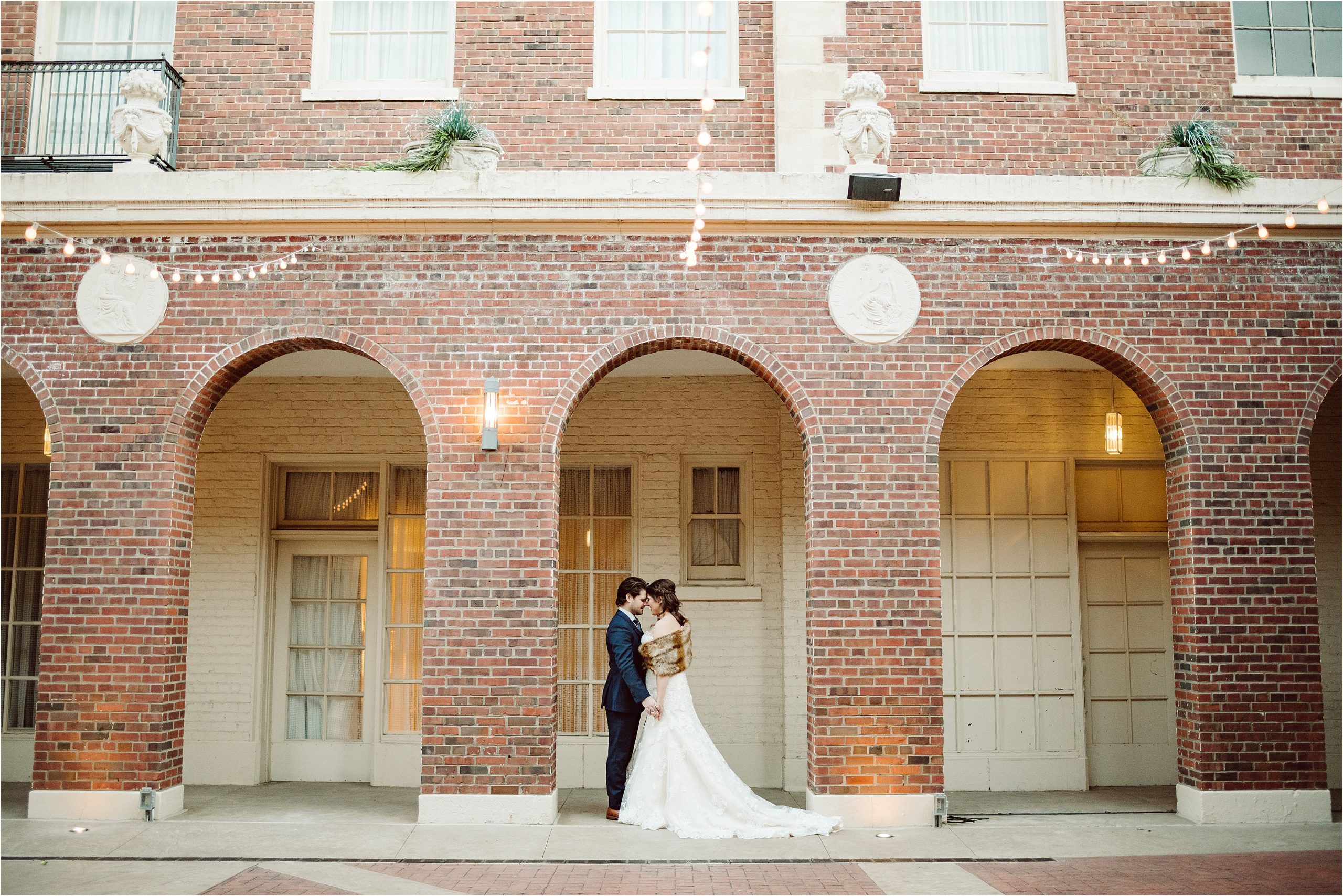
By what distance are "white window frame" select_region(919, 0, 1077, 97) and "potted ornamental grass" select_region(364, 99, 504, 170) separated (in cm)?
337

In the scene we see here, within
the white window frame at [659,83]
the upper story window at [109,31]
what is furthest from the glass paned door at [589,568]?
the upper story window at [109,31]

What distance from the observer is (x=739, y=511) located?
9.70 metres

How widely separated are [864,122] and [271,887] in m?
6.27

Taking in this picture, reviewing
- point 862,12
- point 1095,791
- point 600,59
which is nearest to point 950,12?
point 862,12

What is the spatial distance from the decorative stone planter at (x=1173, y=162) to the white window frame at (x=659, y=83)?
10.3 feet

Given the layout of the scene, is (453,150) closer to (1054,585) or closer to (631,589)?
(631,589)

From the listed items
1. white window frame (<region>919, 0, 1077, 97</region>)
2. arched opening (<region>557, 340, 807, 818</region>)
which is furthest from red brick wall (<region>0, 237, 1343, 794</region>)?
arched opening (<region>557, 340, 807, 818</region>)

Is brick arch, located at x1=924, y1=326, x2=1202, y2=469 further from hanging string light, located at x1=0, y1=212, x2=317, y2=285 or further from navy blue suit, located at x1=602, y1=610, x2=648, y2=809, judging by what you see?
hanging string light, located at x1=0, y1=212, x2=317, y2=285

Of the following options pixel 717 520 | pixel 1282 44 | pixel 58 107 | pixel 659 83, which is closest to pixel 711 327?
pixel 659 83

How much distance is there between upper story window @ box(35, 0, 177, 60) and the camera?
8664 millimetres

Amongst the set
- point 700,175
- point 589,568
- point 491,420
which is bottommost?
point 589,568

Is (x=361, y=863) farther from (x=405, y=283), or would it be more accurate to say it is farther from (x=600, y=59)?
(x=600, y=59)

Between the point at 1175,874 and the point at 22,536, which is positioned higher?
the point at 22,536

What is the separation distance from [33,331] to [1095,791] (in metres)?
9.28
